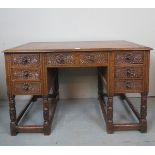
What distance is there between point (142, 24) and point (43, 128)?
155cm

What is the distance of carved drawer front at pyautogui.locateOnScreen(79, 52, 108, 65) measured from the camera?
5.24 feet

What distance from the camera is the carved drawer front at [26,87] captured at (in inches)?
64.9

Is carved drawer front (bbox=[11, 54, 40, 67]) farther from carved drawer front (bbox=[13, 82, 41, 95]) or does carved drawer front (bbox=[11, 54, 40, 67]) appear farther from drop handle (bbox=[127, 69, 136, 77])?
drop handle (bbox=[127, 69, 136, 77])

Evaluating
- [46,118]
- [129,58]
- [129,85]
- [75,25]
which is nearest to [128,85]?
[129,85]

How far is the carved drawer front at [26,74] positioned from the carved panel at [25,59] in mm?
50

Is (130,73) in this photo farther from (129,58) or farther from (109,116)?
(109,116)

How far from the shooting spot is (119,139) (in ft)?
5.39

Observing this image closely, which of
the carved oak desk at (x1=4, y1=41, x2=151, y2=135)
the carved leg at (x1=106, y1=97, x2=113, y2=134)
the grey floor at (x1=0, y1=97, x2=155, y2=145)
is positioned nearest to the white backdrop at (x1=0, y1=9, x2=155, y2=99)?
the grey floor at (x1=0, y1=97, x2=155, y2=145)

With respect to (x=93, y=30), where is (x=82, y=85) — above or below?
below

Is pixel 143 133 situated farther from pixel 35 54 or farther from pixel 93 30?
pixel 93 30

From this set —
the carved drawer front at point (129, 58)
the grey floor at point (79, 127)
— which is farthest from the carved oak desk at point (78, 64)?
the grey floor at point (79, 127)

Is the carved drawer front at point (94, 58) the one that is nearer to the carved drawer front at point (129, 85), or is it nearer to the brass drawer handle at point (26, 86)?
the carved drawer front at point (129, 85)

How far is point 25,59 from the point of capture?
5.26 feet

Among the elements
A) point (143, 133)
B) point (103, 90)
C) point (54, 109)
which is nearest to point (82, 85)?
point (103, 90)
